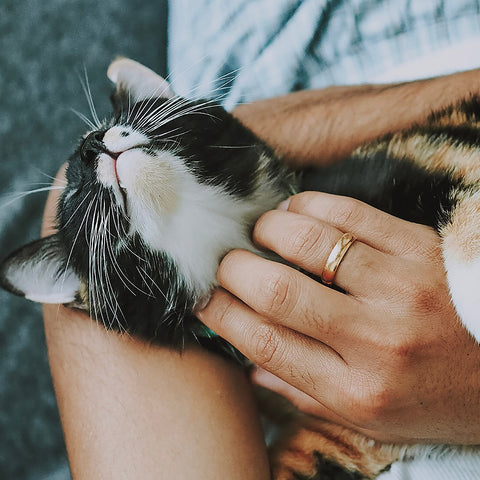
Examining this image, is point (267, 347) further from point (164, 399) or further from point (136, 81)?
point (136, 81)

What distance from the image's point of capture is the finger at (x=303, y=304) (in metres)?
0.67

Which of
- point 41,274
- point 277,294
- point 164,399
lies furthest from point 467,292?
point 41,274

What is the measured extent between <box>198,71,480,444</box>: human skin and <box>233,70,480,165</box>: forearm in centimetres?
32

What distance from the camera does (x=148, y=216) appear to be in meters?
0.77

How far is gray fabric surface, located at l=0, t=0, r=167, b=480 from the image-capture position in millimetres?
1285

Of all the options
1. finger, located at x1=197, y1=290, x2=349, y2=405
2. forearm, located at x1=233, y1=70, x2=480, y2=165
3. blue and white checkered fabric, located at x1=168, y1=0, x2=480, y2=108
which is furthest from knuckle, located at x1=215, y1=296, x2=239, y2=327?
blue and white checkered fabric, located at x1=168, y1=0, x2=480, y2=108

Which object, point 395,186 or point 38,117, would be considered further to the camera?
point 38,117

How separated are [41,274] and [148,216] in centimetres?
24

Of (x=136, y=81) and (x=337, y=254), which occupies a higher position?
(x=136, y=81)

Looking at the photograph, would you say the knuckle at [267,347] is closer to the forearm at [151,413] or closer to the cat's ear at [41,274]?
the forearm at [151,413]

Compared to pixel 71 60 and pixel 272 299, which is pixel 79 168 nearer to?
pixel 272 299

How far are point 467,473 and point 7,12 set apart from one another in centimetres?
154

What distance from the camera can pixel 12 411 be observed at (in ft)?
4.22

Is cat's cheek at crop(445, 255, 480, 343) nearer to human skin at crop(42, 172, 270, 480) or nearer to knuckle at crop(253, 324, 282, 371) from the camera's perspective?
knuckle at crop(253, 324, 282, 371)
